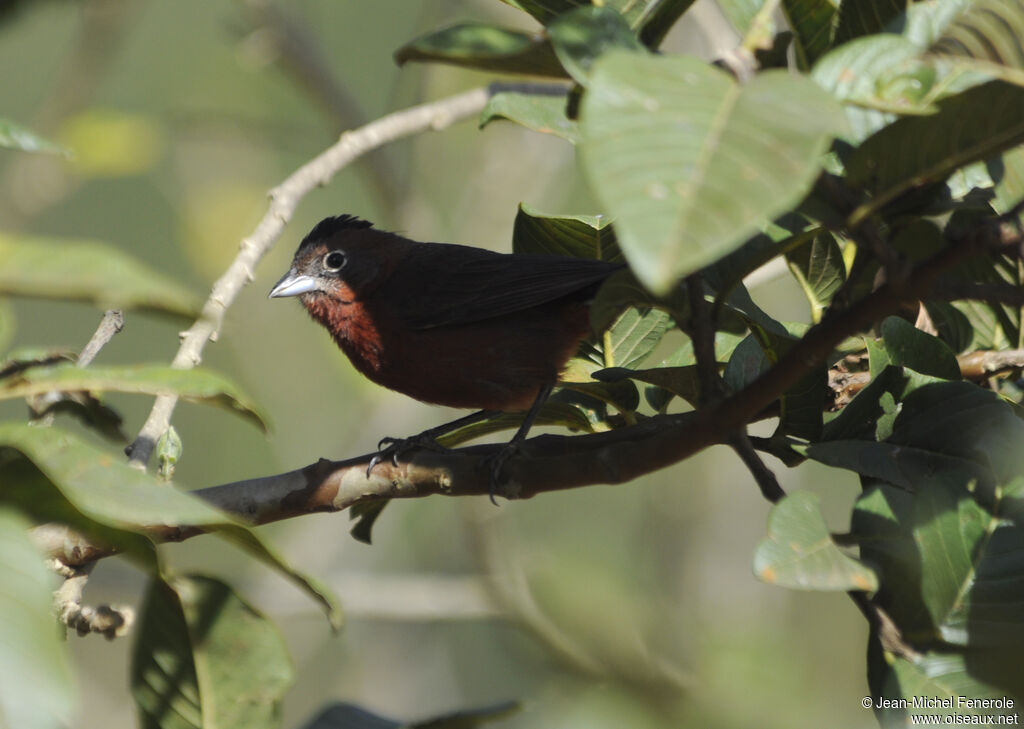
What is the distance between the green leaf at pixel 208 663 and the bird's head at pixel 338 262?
2.42m

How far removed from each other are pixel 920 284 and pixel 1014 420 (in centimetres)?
56

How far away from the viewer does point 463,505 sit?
472 cm

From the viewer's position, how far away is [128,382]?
4.01ft

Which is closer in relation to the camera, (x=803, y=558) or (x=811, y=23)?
(x=803, y=558)

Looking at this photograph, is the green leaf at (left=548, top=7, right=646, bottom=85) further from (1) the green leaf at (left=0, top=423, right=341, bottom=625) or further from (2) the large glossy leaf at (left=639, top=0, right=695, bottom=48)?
(1) the green leaf at (left=0, top=423, right=341, bottom=625)

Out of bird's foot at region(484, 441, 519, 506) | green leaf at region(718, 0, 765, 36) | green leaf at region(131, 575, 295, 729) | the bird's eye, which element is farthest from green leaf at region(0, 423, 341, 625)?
the bird's eye

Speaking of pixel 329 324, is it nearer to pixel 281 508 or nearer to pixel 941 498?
pixel 281 508

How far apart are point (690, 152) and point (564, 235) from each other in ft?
4.21

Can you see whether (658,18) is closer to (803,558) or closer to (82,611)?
(803,558)

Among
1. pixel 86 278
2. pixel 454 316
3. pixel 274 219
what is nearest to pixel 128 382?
pixel 86 278

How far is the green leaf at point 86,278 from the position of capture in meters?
1.00

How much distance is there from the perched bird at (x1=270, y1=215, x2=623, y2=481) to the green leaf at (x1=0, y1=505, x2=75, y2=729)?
1.91 metres

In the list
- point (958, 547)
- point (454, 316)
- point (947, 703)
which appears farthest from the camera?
point (454, 316)

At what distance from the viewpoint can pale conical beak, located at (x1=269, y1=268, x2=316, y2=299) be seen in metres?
4.13
